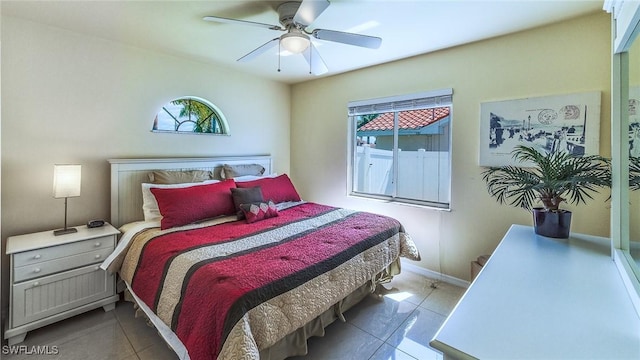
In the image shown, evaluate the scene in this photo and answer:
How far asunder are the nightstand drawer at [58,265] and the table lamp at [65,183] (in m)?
0.28

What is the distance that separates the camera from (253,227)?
7.89ft

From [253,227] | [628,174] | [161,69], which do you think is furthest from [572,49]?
[161,69]

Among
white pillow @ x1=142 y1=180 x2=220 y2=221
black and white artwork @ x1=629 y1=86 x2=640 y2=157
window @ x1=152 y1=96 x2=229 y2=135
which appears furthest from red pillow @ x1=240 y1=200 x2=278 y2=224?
black and white artwork @ x1=629 y1=86 x2=640 y2=157

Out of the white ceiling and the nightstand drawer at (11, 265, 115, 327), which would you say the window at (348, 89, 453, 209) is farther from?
the nightstand drawer at (11, 265, 115, 327)

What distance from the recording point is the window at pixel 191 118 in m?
3.07

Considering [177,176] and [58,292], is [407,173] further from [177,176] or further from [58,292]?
[58,292]

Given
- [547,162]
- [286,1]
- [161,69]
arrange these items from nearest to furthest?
[547,162] < [286,1] < [161,69]

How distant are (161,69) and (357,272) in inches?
110

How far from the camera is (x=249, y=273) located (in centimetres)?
156

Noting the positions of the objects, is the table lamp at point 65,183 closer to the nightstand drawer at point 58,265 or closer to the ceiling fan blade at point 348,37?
the nightstand drawer at point 58,265

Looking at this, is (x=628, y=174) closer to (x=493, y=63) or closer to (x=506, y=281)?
(x=506, y=281)

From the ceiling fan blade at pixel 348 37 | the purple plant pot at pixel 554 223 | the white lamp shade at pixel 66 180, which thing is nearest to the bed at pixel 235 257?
the white lamp shade at pixel 66 180

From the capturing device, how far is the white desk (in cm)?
73

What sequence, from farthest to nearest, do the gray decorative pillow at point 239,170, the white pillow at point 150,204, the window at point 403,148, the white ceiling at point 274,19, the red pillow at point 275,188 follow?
the gray decorative pillow at point 239,170 < the red pillow at point 275,188 < the window at point 403,148 < the white pillow at point 150,204 < the white ceiling at point 274,19
